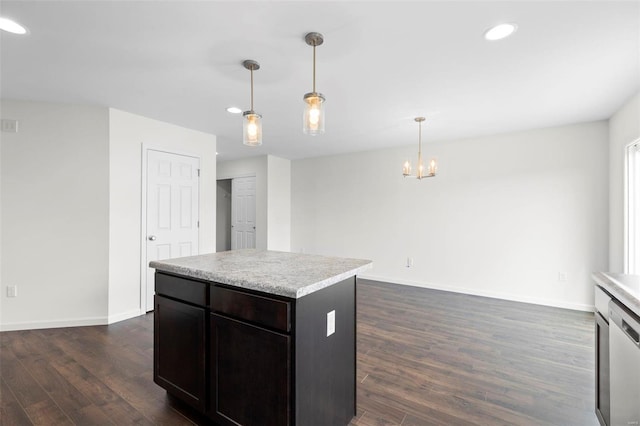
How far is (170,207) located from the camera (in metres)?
3.95

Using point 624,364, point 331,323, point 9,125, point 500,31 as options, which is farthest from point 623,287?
point 9,125

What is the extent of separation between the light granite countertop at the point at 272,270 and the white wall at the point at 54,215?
205 centimetres

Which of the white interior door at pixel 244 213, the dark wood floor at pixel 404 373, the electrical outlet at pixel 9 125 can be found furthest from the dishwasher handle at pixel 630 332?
the white interior door at pixel 244 213

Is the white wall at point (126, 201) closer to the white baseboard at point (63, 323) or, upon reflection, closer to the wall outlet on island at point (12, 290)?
the white baseboard at point (63, 323)

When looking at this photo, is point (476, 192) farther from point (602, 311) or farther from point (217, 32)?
point (217, 32)

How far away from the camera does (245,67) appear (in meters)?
2.42

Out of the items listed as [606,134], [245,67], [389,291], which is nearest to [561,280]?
[606,134]

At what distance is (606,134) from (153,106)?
214 inches

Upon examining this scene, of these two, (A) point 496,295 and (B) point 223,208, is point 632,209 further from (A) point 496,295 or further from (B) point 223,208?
(B) point 223,208

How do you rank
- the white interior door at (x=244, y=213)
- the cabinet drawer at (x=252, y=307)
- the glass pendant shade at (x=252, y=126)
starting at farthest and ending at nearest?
the white interior door at (x=244, y=213), the glass pendant shade at (x=252, y=126), the cabinet drawer at (x=252, y=307)

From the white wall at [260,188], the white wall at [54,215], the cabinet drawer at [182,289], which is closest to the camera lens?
the cabinet drawer at [182,289]

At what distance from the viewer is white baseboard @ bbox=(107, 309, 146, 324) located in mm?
3343

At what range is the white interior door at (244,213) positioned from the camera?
21.0ft

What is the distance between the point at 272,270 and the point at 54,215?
9.86 feet
